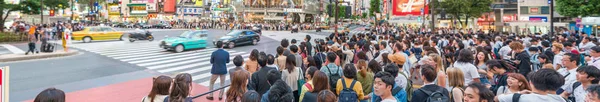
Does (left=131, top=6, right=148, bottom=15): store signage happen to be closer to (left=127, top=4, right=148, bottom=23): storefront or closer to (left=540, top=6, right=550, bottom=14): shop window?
(left=127, top=4, right=148, bottom=23): storefront

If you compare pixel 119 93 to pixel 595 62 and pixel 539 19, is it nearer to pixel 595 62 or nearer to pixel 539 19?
pixel 595 62

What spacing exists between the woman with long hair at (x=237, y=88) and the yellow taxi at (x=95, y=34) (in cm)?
2985

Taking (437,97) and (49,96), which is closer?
(49,96)

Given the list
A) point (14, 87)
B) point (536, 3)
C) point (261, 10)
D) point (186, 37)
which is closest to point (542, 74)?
point (14, 87)

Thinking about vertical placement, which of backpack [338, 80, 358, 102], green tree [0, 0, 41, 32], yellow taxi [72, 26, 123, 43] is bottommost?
backpack [338, 80, 358, 102]

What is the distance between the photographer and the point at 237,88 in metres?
5.20

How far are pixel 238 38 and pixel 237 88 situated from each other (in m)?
21.6

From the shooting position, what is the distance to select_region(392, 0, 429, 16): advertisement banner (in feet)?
171

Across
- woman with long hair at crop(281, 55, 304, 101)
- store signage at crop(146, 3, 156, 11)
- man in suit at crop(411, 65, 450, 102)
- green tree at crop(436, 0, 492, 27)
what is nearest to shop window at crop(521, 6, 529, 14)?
green tree at crop(436, 0, 492, 27)

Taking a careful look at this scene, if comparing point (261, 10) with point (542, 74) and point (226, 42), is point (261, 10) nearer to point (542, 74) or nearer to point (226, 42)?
point (226, 42)

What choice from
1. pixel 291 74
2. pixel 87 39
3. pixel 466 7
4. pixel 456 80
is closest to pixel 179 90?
pixel 291 74

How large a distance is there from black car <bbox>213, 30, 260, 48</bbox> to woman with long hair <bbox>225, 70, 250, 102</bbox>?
20.0 metres

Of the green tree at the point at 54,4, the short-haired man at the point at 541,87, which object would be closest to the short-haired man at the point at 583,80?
the short-haired man at the point at 541,87

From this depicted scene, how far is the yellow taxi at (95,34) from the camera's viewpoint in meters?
31.0
